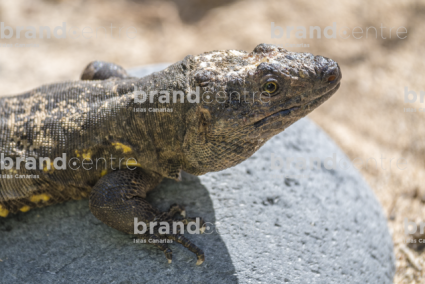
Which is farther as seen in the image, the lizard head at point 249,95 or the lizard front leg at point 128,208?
the lizard front leg at point 128,208

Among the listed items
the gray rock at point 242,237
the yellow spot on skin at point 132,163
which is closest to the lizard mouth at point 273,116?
the gray rock at point 242,237

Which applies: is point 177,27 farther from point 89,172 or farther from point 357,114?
point 89,172

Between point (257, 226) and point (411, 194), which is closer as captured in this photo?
point (257, 226)

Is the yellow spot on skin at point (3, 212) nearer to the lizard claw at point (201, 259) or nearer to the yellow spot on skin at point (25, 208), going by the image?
the yellow spot on skin at point (25, 208)

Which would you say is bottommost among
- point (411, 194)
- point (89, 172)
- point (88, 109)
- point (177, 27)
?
point (411, 194)

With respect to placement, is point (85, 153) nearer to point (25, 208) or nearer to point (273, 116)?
point (25, 208)

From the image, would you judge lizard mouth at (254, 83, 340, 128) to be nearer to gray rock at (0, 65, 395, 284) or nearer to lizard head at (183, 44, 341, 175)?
lizard head at (183, 44, 341, 175)

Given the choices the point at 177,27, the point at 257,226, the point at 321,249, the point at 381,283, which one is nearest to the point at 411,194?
the point at 381,283
